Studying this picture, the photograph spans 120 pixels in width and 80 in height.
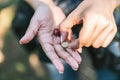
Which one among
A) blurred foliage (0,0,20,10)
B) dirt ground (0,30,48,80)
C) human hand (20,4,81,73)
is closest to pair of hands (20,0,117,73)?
human hand (20,4,81,73)

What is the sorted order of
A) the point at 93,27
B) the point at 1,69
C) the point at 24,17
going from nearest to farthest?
the point at 93,27, the point at 24,17, the point at 1,69

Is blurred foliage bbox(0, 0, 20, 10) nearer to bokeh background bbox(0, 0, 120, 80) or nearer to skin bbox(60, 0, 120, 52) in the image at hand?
bokeh background bbox(0, 0, 120, 80)

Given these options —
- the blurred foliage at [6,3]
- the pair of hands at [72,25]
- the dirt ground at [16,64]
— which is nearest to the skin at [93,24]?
the pair of hands at [72,25]

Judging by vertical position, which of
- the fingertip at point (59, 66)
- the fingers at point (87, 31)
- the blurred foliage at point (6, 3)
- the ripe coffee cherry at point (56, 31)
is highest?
the fingers at point (87, 31)

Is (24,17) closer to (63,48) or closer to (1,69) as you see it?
(63,48)

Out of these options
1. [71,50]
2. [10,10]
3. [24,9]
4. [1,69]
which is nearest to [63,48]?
[71,50]

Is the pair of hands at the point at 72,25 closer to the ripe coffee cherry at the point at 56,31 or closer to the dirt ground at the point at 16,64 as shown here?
the ripe coffee cherry at the point at 56,31
